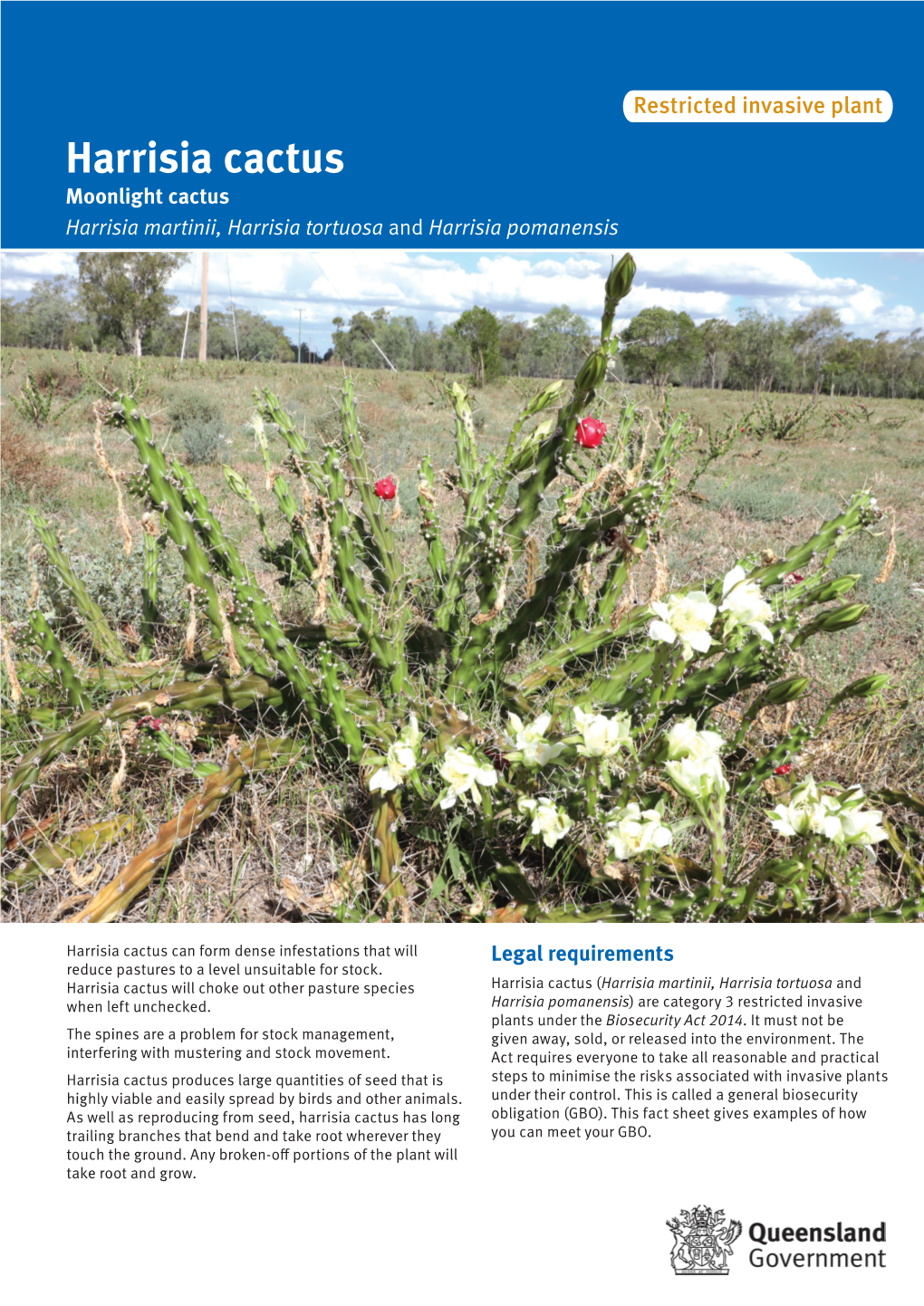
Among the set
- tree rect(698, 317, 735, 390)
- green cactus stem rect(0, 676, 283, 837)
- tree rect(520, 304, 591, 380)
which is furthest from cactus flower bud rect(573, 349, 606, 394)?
tree rect(698, 317, 735, 390)

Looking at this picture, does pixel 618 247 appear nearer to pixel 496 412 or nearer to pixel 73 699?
pixel 73 699

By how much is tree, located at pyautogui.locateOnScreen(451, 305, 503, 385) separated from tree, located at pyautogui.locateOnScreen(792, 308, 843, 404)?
21754 mm

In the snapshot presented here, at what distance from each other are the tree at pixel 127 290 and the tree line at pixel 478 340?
0.04 metres

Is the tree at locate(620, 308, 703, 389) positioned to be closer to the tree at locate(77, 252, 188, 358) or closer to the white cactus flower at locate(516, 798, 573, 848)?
the tree at locate(77, 252, 188, 358)

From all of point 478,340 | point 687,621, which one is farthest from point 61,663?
point 478,340

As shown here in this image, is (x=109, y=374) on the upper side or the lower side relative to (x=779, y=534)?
upper

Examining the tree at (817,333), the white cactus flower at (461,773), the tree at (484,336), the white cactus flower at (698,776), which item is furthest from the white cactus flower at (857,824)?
the tree at (817,333)

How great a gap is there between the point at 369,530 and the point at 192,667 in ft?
2.44

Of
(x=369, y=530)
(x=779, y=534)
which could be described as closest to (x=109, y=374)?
(x=779, y=534)

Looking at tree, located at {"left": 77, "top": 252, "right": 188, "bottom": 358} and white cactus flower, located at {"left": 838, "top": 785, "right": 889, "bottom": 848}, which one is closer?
white cactus flower, located at {"left": 838, "top": 785, "right": 889, "bottom": 848}

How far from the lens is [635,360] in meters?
26.4

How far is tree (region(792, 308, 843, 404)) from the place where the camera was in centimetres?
3666

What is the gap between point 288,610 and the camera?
3438mm
